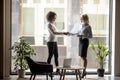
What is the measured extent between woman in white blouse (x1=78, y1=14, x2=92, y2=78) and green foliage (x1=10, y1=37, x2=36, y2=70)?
1253mm

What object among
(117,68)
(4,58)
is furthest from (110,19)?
(4,58)

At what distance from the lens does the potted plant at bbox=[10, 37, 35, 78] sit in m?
8.12

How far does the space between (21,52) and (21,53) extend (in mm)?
27

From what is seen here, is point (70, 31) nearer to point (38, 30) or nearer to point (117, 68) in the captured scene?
point (38, 30)

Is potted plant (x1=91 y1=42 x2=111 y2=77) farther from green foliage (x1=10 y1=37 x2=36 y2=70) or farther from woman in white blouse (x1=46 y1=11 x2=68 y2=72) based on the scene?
green foliage (x1=10 y1=37 x2=36 y2=70)

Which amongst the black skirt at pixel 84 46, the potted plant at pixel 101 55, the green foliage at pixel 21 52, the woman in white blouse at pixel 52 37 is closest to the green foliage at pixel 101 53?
the potted plant at pixel 101 55

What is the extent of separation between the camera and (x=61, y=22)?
29.4 feet

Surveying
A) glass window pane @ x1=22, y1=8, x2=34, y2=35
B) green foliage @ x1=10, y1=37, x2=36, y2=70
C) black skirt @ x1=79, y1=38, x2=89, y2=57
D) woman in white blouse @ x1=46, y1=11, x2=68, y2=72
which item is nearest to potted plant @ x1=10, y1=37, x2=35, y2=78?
green foliage @ x1=10, y1=37, x2=36, y2=70

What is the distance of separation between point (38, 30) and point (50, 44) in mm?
852

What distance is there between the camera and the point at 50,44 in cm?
827

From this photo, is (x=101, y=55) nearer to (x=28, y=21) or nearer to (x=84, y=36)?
(x=84, y=36)

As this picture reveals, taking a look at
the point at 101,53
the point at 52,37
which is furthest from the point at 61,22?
the point at 101,53

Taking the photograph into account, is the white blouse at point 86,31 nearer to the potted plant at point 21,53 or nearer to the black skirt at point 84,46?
the black skirt at point 84,46

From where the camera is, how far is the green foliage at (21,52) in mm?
8117
